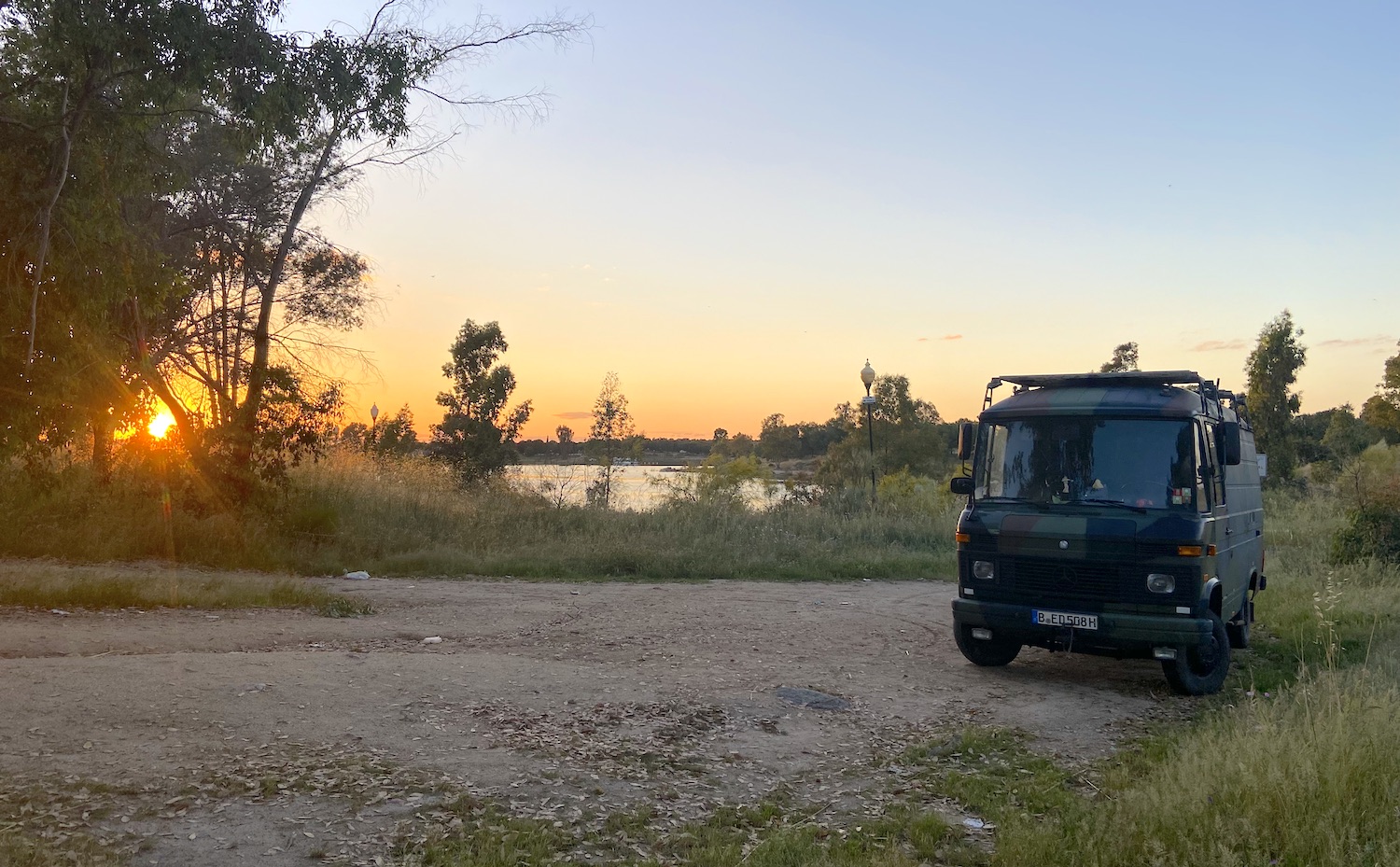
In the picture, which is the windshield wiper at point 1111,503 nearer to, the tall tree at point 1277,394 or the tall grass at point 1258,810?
the tall grass at point 1258,810

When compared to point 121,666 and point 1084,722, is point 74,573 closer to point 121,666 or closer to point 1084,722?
point 121,666

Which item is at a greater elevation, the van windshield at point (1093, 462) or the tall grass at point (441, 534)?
the van windshield at point (1093, 462)

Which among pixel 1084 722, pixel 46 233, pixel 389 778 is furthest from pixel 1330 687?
pixel 46 233

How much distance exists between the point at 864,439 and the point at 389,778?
200 feet

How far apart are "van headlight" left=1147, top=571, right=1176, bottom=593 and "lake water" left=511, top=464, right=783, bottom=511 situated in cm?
1533

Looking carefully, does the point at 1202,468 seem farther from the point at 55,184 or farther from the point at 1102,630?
the point at 55,184

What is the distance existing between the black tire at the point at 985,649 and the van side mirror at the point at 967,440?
67.2 inches

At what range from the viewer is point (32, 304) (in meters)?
9.83

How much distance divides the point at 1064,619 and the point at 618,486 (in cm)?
2011

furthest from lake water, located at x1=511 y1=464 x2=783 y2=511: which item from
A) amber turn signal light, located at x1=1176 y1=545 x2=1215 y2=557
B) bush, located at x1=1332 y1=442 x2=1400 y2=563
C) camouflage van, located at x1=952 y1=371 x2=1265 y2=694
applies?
amber turn signal light, located at x1=1176 y1=545 x2=1215 y2=557

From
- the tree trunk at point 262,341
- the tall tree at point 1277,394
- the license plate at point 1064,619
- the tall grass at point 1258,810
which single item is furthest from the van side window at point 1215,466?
Answer: the tall tree at point 1277,394

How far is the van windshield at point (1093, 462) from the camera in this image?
8.73m

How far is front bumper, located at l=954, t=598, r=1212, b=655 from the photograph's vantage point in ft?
27.2

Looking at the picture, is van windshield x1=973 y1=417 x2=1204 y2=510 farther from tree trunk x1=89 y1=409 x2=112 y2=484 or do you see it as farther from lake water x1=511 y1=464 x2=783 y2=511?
tree trunk x1=89 y1=409 x2=112 y2=484
